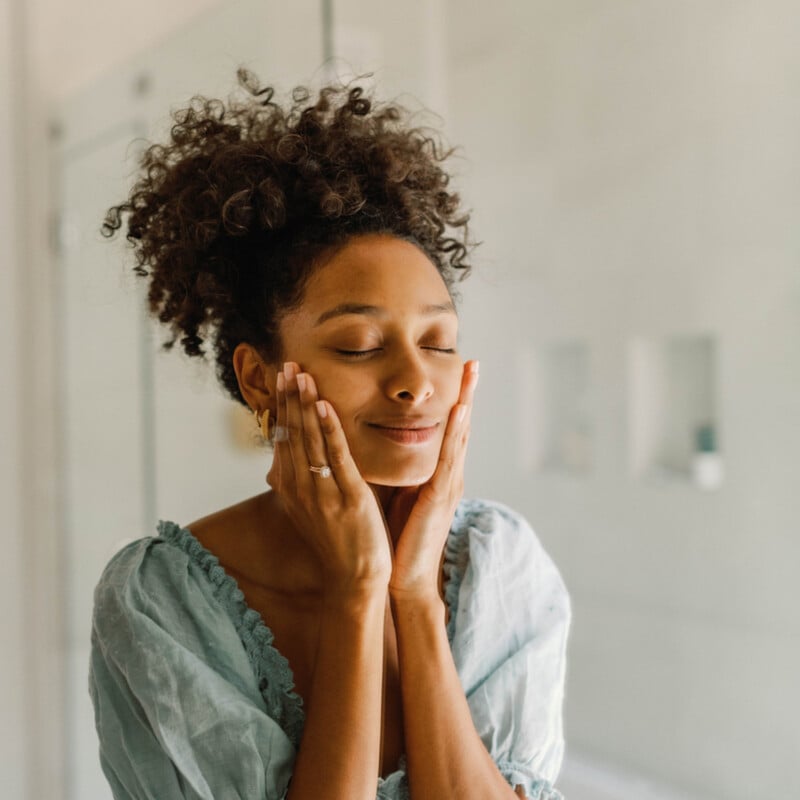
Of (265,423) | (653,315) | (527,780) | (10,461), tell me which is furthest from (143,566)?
(653,315)

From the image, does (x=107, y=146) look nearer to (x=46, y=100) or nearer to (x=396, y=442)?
(x=46, y=100)

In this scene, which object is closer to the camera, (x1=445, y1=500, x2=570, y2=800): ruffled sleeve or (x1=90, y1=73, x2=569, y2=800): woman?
(x1=90, y1=73, x2=569, y2=800): woman

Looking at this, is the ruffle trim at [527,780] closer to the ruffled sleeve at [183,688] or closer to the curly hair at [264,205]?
the ruffled sleeve at [183,688]

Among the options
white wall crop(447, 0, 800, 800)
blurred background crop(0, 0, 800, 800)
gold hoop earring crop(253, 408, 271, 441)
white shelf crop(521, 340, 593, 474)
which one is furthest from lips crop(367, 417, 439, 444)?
white shelf crop(521, 340, 593, 474)

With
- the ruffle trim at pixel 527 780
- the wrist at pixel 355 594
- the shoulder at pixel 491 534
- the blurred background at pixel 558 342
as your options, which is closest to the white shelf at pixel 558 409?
the blurred background at pixel 558 342

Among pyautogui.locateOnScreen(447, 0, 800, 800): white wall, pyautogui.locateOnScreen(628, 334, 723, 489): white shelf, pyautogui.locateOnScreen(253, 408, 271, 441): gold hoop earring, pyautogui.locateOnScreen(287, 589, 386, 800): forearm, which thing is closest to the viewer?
pyautogui.locateOnScreen(287, 589, 386, 800): forearm

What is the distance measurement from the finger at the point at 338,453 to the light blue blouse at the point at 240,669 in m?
0.14

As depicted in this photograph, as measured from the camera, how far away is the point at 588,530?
168 centimetres

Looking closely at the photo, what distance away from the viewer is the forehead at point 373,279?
73 cm

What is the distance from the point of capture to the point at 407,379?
0.72m

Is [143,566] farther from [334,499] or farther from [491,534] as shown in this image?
[491,534]

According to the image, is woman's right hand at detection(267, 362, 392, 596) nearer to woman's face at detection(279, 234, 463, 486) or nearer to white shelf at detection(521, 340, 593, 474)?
woman's face at detection(279, 234, 463, 486)

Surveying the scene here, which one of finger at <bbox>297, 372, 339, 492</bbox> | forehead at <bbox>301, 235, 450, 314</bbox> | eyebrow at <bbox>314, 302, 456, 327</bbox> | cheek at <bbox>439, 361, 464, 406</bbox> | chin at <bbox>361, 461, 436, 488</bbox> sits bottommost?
chin at <bbox>361, 461, 436, 488</bbox>

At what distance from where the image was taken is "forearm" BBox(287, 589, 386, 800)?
0.68 metres
